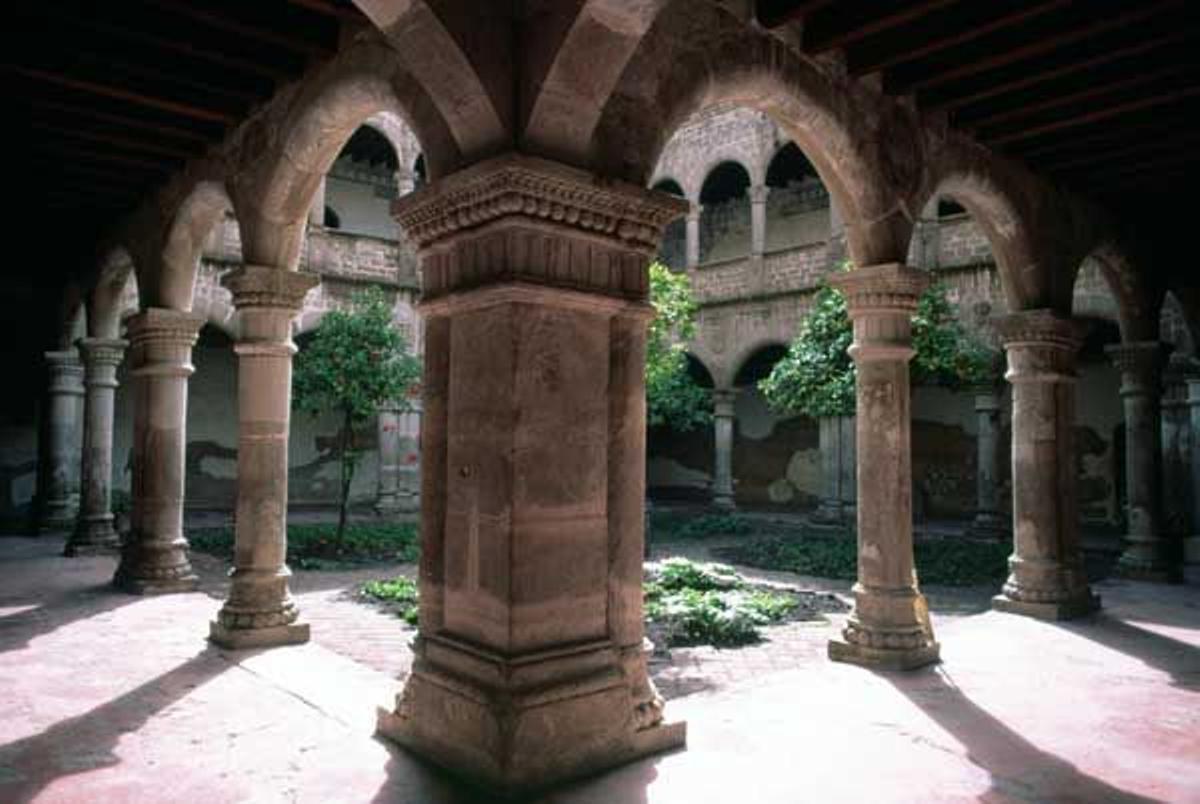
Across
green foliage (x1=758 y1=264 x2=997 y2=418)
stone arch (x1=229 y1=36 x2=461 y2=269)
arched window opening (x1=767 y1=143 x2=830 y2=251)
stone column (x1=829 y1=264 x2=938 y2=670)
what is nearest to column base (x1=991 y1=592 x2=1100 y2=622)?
stone column (x1=829 y1=264 x2=938 y2=670)

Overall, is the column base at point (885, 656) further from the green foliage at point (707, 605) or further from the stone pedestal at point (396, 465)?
the stone pedestal at point (396, 465)

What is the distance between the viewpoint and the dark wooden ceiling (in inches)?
181

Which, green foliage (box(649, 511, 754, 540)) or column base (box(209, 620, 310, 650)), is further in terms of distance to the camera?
green foliage (box(649, 511, 754, 540))

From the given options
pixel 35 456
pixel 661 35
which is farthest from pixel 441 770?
pixel 35 456

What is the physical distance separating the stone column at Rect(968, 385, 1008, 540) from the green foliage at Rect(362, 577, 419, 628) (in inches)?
355

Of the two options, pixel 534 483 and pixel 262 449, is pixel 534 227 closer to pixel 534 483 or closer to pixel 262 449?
pixel 534 483

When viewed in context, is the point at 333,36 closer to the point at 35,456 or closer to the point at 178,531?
the point at 178,531

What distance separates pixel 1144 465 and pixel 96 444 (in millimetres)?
11657

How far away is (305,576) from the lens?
384 inches

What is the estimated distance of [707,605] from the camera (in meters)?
7.41

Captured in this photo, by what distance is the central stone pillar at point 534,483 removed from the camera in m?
3.20

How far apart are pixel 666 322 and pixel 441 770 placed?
9.10 meters

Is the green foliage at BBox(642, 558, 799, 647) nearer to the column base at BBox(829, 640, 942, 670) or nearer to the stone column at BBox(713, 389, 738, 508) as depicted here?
the column base at BBox(829, 640, 942, 670)

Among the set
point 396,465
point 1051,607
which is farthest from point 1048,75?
point 396,465
